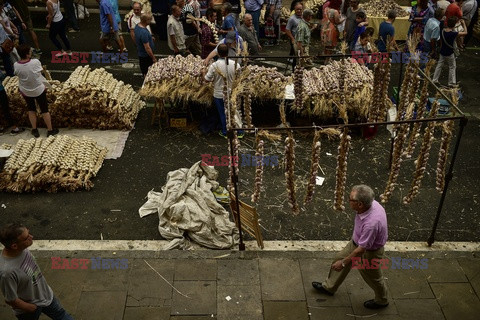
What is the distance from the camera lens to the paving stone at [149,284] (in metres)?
5.83

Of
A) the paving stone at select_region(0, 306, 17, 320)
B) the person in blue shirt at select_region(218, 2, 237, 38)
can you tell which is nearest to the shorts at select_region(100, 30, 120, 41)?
the person in blue shirt at select_region(218, 2, 237, 38)

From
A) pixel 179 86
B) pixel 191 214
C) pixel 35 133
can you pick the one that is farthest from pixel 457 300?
pixel 35 133

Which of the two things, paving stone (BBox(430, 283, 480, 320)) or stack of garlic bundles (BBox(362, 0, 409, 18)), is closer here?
paving stone (BBox(430, 283, 480, 320))

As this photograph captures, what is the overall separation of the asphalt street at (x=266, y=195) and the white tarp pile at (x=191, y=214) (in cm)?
27

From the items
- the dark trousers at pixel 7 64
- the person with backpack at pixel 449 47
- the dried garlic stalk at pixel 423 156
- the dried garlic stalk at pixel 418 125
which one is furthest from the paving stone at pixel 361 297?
the dark trousers at pixel 7 64

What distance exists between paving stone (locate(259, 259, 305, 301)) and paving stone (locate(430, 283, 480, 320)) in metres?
1.75

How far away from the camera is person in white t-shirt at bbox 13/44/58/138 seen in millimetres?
8695

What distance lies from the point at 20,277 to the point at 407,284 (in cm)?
462

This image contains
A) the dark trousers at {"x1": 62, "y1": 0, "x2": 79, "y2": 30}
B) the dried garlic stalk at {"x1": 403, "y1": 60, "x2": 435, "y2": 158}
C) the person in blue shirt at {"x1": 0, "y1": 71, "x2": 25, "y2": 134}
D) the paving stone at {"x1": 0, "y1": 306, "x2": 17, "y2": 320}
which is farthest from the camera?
the dark trousers at {"x1": 62, "y1": 0, "x2": 79, "y2": 30}

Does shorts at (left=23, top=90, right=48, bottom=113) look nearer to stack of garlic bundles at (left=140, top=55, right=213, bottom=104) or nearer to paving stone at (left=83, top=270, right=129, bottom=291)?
stack of garlic bundles at (left=140, top=55, right=213, bottom=104)

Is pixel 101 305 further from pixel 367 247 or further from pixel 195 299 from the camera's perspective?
pixel 367 247

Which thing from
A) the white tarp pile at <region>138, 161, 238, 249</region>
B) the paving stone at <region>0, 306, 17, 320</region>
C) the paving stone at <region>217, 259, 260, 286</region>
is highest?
the white tarp pile at <region>138, 161, 238, 249</region>

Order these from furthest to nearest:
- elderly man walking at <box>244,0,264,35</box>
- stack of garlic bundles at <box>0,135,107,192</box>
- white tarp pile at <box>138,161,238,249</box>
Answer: elderly man walking at <box>244,0,264,35</box>
stack of garlic bundles at <box>0,135,107,192</box>
white tarp pile at <box>138,161,238,249</box>

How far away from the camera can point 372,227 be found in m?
4.95
